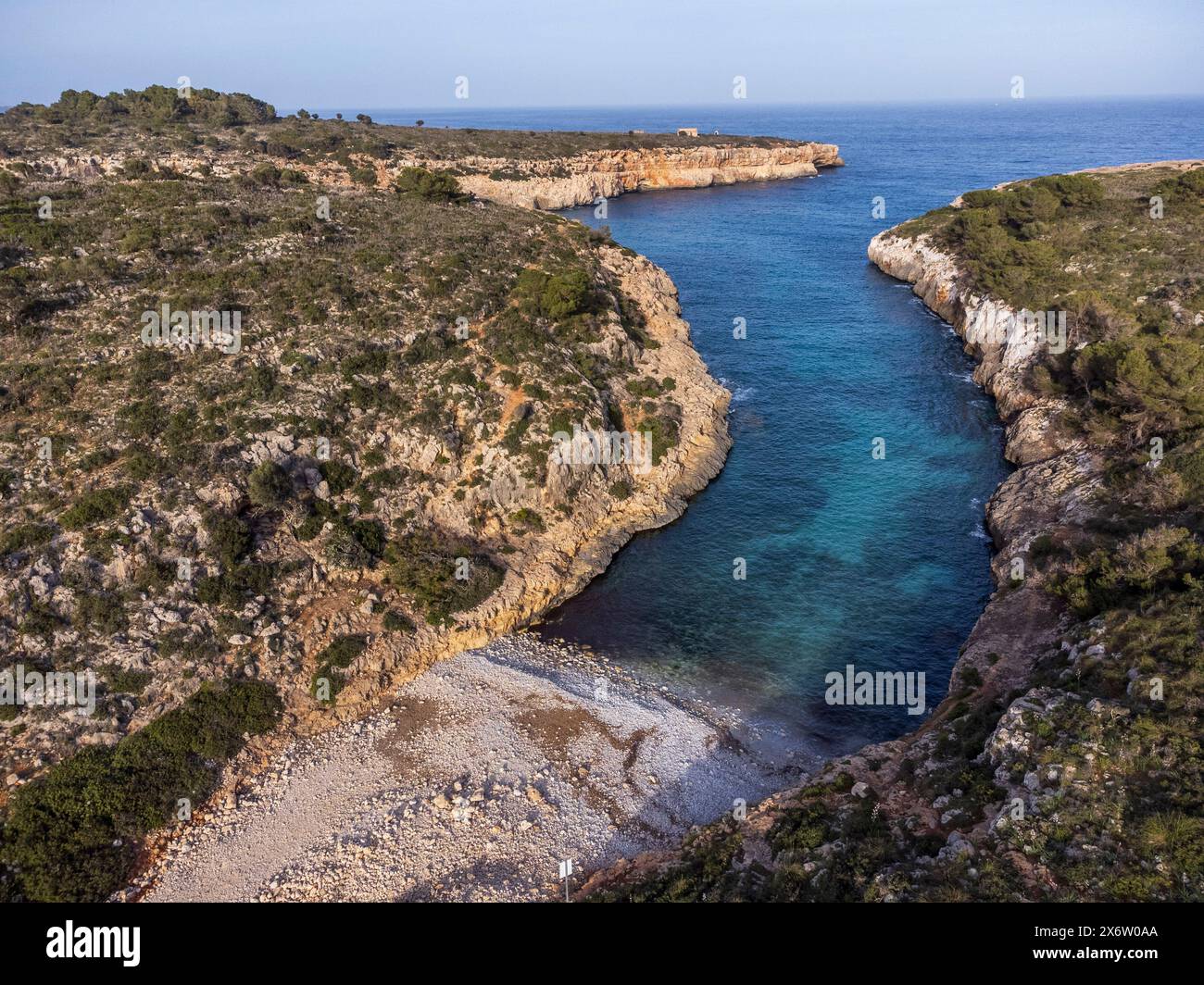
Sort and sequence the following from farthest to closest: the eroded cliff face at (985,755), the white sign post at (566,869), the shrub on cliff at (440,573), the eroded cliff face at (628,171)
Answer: the eroded cliff face at (628,171) < the shrub on cliff at (440,573) < the white sign post at (566,869) < the eroded cliff face at (985,755)

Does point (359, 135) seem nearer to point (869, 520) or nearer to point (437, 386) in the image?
point (437, 386)

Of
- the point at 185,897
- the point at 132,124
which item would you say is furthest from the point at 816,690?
the point at 132,124

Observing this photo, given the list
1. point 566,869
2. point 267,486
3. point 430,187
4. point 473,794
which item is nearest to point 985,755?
point 566,869

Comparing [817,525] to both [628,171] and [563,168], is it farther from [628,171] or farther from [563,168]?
[628,171]

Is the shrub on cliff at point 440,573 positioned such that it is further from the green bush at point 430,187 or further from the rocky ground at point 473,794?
the green bush at point 430,187

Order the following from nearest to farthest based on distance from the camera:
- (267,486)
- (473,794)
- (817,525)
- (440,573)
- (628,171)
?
(473,794) < (267,486) < (440,573) < (817,525) < (628,171)

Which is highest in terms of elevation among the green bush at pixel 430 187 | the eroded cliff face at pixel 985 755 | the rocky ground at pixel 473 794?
the green bush at pixel 430 187

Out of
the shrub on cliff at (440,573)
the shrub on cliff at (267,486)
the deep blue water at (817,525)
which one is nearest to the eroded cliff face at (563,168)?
the shrub on cliff at (267,486)
